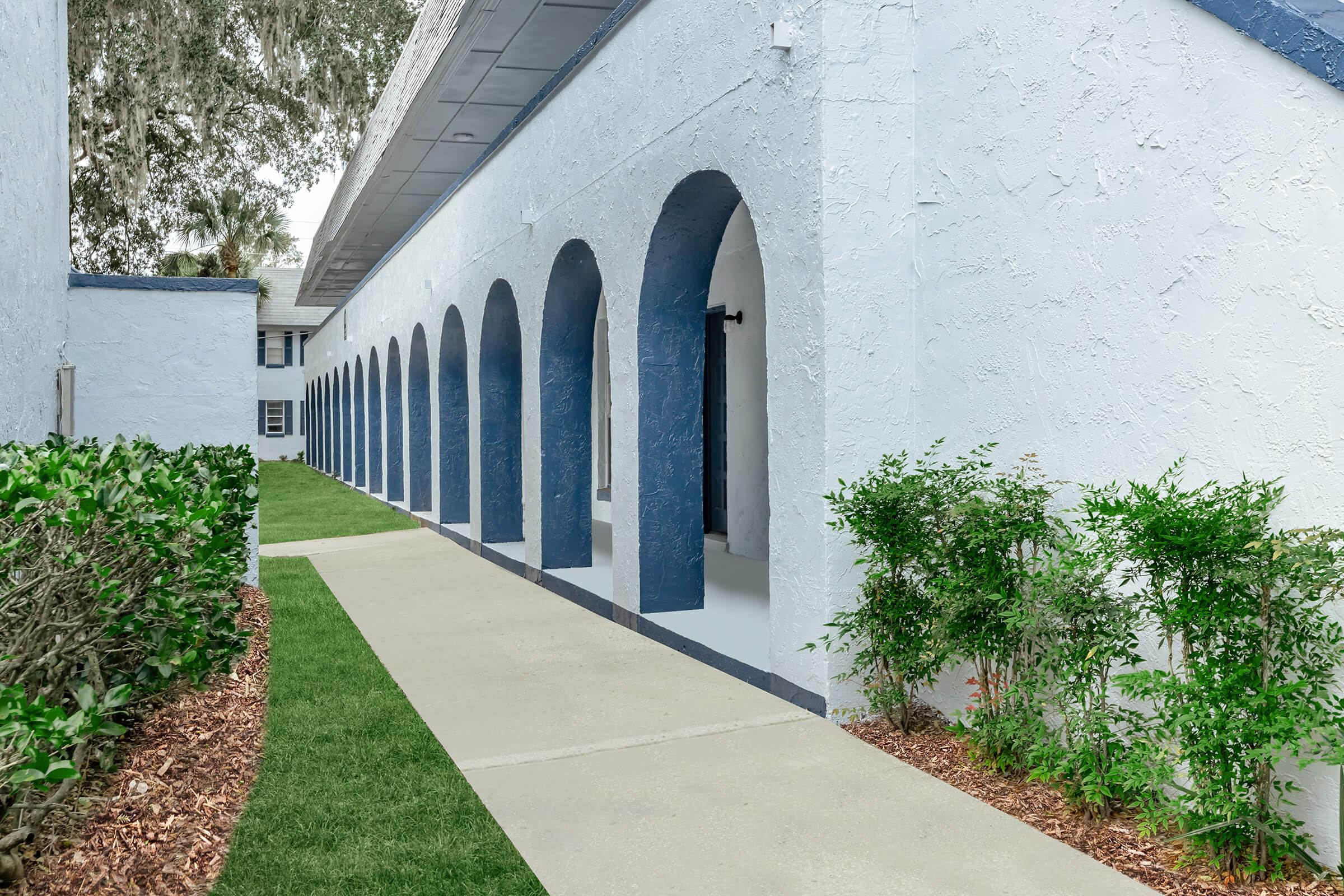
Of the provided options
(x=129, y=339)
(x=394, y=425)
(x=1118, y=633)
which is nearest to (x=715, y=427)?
(x=129, y=339)

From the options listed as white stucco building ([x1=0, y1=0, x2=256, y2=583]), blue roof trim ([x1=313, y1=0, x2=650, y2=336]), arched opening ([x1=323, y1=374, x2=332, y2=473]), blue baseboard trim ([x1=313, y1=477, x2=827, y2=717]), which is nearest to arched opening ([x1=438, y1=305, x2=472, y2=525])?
blue roof trim ([x1=313, y1=0, x2=650, y2=336])

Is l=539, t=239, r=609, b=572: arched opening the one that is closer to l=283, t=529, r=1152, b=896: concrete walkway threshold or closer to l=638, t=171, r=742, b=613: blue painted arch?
l=638, t=171, r=742, b=613: blue painted arch

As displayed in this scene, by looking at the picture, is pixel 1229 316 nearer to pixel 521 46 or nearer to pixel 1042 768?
A: pixel 1042 768

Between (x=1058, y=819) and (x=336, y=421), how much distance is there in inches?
1033

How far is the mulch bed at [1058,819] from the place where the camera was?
133 inches

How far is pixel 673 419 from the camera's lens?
24.8ft

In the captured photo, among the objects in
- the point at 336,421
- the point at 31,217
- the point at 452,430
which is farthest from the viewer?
the point at 336,421

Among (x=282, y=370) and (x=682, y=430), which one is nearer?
(x=682, y=430)

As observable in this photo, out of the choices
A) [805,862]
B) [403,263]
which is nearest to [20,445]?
[805,862]

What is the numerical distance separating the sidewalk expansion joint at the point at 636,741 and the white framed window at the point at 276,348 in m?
38.5

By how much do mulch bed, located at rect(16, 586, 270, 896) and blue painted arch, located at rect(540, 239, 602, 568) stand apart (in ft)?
13.9

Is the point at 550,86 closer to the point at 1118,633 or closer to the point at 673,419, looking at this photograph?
the point at 673,419

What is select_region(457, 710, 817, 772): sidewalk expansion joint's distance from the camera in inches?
192

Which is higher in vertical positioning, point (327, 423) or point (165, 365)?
point (165, 365)
